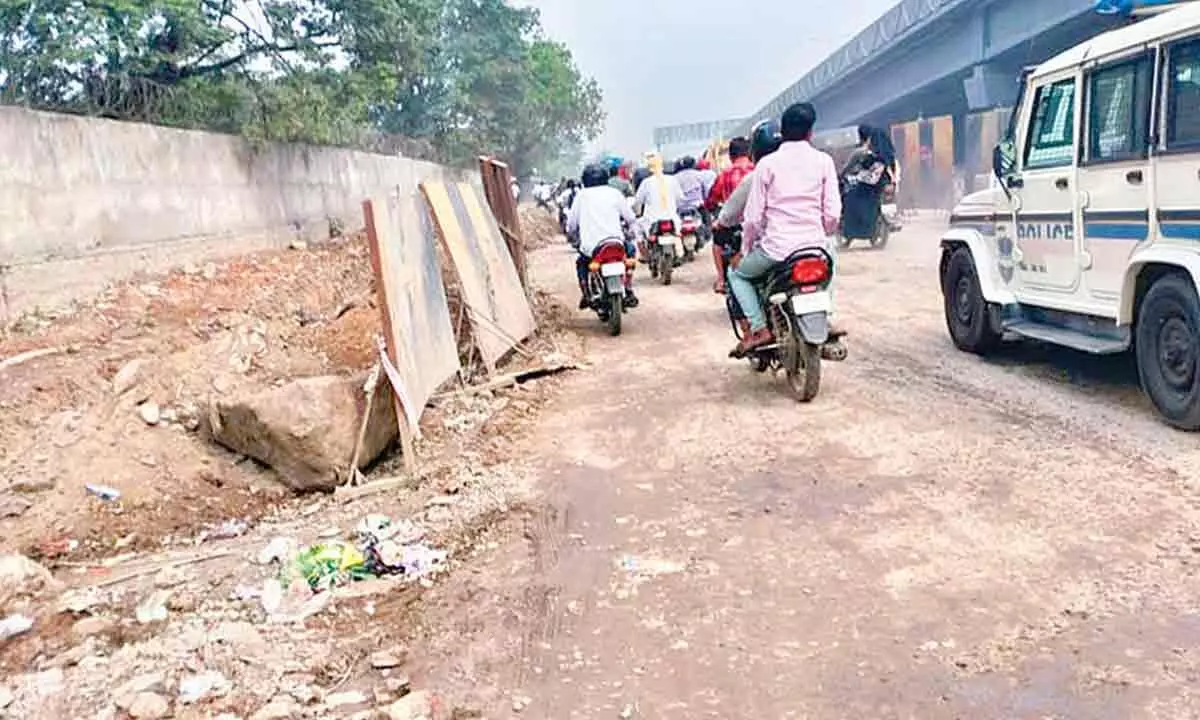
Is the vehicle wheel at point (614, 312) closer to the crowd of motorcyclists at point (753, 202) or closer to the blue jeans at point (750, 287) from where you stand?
the crowd of motorcyclists at point (753, 202)

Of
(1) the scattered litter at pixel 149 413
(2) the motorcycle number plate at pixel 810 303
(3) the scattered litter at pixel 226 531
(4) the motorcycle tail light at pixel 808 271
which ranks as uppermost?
(4) the motorcycle tail light at pixel 808 271

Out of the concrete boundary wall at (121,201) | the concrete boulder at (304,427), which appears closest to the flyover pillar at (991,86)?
the concrete boundary wall at (121,201)

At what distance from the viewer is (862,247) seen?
17.4 metres

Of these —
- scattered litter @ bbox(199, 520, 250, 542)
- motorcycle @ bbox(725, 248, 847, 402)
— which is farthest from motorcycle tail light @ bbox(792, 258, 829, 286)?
scattered litter @ bbox(199, 520, 250, 542)

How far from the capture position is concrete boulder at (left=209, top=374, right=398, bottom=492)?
579cm

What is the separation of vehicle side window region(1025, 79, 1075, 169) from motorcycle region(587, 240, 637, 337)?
3821 mm

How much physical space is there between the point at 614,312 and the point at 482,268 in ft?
5.02

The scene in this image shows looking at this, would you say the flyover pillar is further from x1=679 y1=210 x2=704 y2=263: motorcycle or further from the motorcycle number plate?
the motorcycle number plate

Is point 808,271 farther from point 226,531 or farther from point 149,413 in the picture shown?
point 149,413

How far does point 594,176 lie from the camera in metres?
10.0

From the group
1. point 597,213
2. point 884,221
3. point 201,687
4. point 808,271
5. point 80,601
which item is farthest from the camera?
point 884,221

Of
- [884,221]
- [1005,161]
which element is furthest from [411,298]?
[884,221]

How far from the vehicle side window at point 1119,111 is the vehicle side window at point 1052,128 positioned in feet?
0.71

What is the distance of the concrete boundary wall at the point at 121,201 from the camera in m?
7.76
